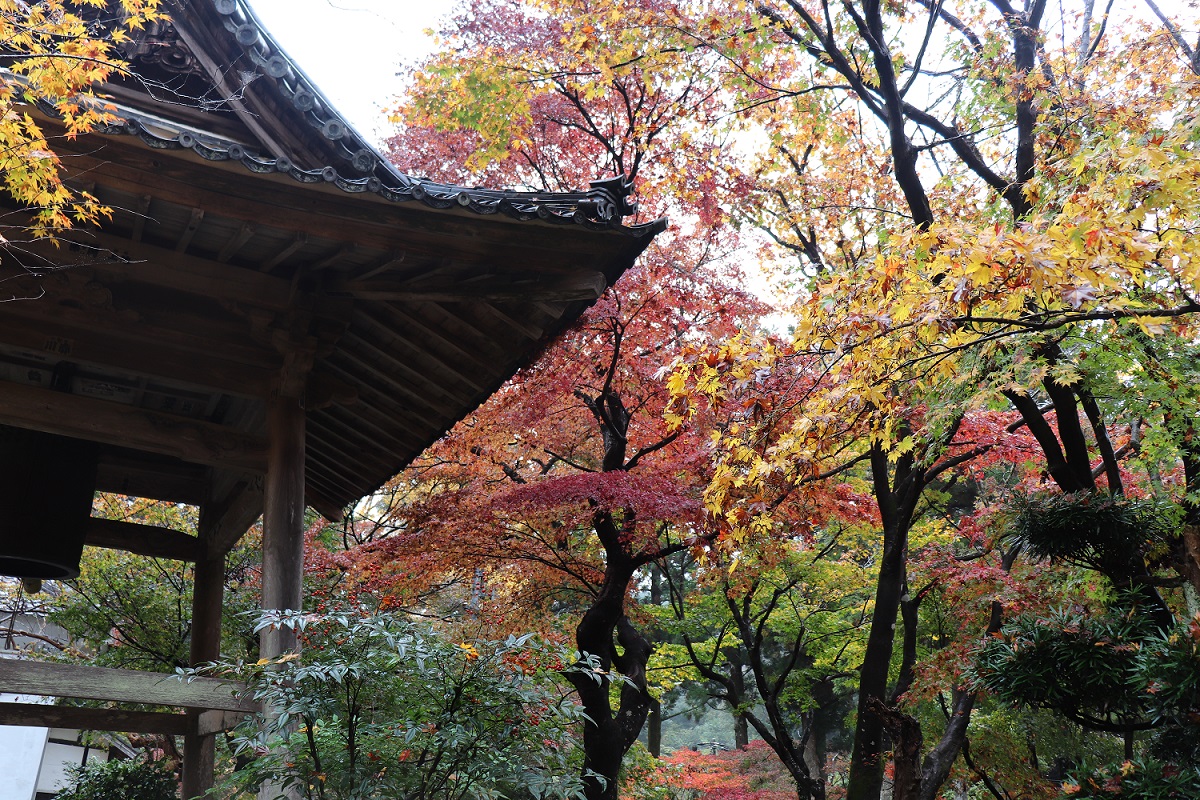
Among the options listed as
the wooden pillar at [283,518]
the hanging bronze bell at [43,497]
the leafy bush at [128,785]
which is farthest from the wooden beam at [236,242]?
the leafy bush at [128,785]

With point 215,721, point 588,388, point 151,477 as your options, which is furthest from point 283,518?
point 588,388

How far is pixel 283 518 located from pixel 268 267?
4.33 feet

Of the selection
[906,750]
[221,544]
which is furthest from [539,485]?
[906,750]

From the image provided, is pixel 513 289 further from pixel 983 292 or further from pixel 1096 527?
pixel 1096 527

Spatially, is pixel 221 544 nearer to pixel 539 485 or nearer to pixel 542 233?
pixel 539 485

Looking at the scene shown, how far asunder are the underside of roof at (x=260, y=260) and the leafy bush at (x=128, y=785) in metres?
6.35

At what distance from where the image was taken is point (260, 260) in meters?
4.57

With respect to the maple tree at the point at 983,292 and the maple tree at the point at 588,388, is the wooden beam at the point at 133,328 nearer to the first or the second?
the maple tree at the point at 983,292

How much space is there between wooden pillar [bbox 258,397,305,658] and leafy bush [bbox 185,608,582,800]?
0.66 metres

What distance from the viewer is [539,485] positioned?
28.5ft

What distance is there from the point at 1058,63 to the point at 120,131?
6.94 m

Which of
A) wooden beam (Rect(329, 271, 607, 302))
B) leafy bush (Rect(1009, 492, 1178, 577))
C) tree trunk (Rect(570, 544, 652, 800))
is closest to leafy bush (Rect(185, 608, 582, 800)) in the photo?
wooden beam (Rect(329, 271, 607, 302))

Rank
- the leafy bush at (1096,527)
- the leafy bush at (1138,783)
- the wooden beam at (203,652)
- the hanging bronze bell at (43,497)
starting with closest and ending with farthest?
1. the leafy bush at (1138,783)
2. the leafy bush at (1096,527)
3. the hanging bronze bell at (43,497)
4. the wooden beam at (203,652)

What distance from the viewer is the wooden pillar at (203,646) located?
6.49 meters
